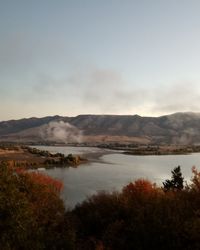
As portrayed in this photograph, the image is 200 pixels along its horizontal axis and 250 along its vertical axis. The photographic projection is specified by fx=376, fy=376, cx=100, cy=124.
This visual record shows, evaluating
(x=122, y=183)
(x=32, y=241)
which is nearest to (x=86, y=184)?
(x=122, y=183)

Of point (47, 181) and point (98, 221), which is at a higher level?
point (47, 181)

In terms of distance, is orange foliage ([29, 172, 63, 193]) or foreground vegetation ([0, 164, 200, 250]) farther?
orange foliage ([29, 172, 63, 193])

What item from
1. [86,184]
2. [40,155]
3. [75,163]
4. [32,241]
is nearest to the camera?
[32,241]

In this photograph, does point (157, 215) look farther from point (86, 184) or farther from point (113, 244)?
point (86, 184)

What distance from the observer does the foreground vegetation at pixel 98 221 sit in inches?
880

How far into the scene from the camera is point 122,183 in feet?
198

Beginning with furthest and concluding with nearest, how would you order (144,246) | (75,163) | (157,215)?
(75,163) → (157,215) → (144,246)

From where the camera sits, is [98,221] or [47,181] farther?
[47,181]

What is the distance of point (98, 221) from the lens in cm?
3148

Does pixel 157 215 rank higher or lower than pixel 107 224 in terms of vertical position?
higher

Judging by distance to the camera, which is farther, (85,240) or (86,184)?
(86,184)

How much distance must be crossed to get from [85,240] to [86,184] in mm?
31152

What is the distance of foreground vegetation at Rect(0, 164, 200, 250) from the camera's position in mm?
22344

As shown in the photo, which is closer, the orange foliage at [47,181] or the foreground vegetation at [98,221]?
the foreground vegetation at [98,221]
